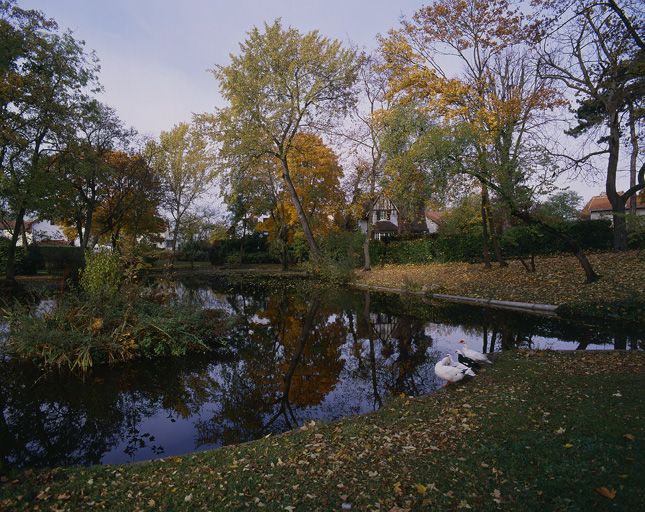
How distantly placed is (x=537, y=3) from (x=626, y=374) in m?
7.69

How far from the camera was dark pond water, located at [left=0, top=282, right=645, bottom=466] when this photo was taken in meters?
5.10

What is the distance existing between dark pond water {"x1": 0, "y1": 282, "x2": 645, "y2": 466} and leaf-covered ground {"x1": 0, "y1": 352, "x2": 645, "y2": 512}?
1058mm

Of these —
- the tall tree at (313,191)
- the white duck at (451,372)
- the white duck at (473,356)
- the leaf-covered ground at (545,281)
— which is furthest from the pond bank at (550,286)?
the tall tree at (313,191)

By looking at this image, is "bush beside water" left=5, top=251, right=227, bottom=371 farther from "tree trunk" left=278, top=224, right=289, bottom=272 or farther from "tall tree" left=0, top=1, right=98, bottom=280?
"tree trunk" left=278, top=224, right=289, bottom=272

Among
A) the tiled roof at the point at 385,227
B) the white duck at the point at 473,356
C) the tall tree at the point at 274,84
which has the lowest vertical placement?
the white duck at the point at 473,356

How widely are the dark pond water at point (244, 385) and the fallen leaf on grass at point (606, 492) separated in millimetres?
3180

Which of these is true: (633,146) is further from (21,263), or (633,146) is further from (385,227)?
(385,227)

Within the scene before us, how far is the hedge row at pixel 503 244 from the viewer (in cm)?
1830

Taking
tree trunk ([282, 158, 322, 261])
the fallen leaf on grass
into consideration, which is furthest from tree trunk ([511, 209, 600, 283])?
the fallen leaf on grass

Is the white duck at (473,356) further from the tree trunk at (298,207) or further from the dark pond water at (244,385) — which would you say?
the tree trunk at (298,207)

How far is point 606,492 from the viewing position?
2980 millimetres

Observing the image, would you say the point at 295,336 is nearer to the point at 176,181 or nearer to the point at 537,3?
the point at 537,3

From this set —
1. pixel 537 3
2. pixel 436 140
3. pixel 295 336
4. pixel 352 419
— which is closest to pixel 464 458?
pixel 352 419

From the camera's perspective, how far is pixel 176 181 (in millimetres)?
36781
